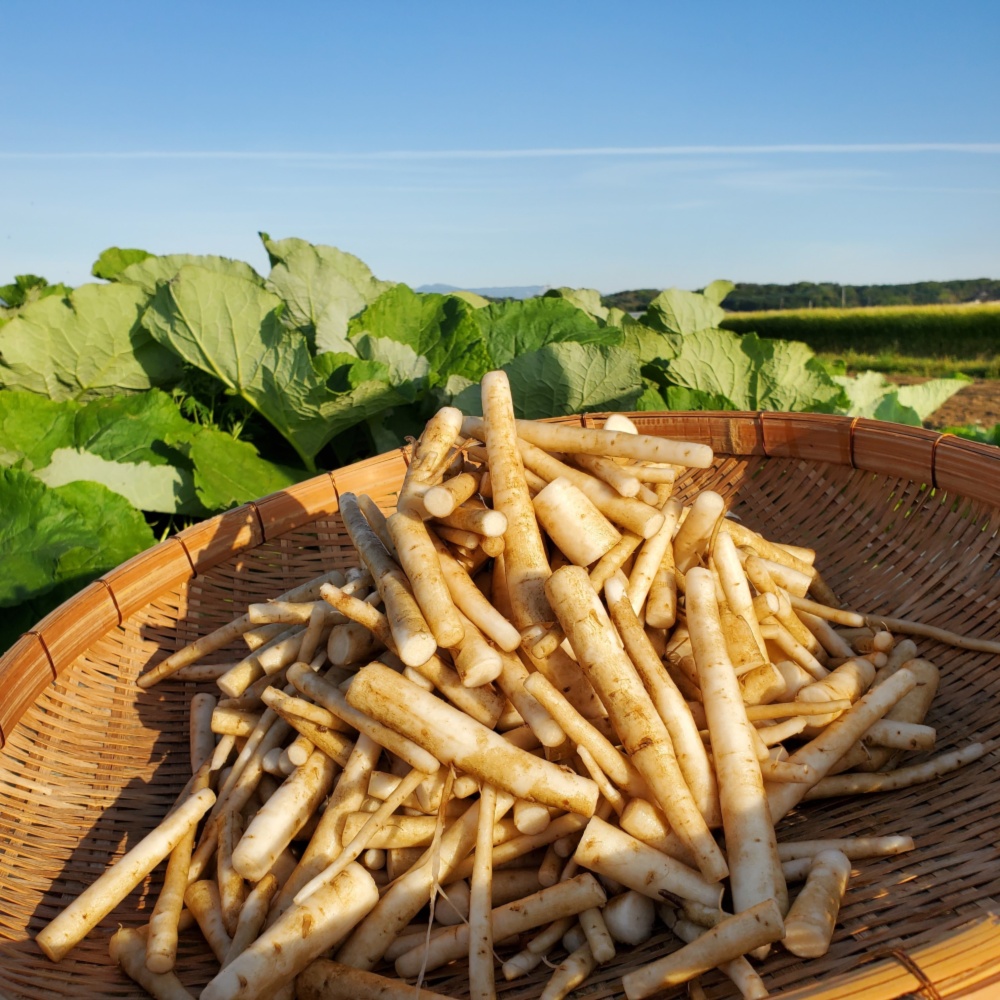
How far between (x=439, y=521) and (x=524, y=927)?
0.74 m

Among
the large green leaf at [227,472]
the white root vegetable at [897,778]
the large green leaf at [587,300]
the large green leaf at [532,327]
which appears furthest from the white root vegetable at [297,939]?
the large green leaf at [587,300]

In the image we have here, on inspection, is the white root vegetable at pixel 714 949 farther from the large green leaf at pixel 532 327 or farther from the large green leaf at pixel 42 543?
the large green leaf at pixel 532 327

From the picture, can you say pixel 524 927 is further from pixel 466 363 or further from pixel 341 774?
pixel 466 363

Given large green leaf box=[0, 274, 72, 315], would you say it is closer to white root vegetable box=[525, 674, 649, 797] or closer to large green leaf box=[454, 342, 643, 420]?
large green leaf box=[454, 342, 643, 420]

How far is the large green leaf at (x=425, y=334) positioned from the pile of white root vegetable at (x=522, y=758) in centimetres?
176

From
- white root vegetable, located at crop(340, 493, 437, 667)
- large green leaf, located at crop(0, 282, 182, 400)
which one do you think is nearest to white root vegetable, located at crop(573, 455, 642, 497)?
white root vegetable, located at crop(340, 493, 437, 667)

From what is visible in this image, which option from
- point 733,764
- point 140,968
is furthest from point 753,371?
point 140,968

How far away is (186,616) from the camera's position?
A: 236 cm

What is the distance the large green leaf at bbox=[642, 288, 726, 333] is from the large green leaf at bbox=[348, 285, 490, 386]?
1139 mm

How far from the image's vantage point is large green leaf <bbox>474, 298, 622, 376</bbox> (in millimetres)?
3723

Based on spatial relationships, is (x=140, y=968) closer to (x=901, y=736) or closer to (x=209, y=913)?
(x=209, y=913)

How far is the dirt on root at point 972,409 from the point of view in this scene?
30.5ft

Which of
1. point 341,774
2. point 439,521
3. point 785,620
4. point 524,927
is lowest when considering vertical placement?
point 524,927

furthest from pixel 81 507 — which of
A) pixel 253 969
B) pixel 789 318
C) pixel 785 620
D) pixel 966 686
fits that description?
pixel 789 318
